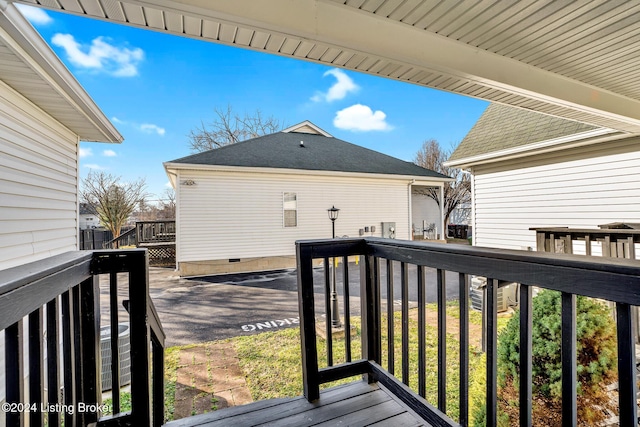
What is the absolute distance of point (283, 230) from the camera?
10062 mm

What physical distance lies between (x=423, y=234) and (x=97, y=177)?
52.6ft

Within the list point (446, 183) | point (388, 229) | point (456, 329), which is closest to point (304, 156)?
point (388, 229)

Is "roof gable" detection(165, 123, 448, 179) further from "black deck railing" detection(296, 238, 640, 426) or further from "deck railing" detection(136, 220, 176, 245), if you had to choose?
"black deck railing" detection(296, 238, 640, 426)

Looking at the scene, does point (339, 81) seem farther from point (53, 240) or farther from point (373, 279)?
point (373, 279)

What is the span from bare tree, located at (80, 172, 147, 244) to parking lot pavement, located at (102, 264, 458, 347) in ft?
21.5

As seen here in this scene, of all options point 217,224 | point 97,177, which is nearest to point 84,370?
point 217,224

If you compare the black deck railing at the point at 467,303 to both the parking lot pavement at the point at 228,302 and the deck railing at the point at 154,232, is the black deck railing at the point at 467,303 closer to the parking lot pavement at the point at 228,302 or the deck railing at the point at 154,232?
the parking lot pavement at the point at 228,302

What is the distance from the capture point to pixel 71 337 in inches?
46.4

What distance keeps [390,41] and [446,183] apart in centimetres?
1504

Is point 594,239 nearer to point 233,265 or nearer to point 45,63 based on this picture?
point 45,63

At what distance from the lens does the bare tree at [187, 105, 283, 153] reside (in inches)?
710

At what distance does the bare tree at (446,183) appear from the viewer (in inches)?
717

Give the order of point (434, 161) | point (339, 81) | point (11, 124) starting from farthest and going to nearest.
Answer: point (339, 81) < point (434, 161) < point (11, 124)

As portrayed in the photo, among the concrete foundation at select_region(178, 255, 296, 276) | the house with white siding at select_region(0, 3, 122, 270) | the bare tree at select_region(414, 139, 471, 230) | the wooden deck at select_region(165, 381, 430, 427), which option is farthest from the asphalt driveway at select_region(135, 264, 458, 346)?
the bare tree at select_region(414, 139, 471, 230)
